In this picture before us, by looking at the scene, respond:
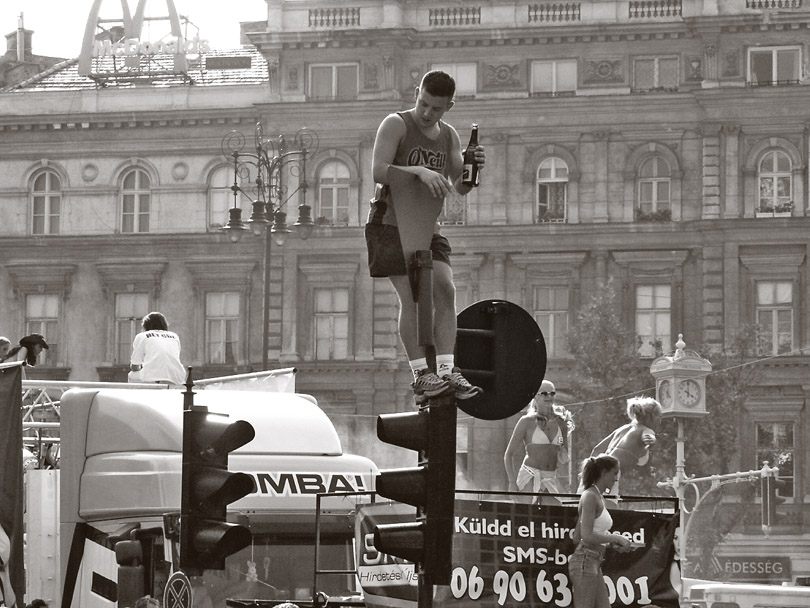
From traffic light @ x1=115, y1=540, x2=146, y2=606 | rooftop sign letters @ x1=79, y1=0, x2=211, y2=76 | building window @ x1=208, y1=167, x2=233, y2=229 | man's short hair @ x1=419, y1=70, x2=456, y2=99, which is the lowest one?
traffic light @ x1=115, y1=540, x2=146, y2=606

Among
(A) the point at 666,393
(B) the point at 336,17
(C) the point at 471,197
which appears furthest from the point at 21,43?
(A) the point at 666,393

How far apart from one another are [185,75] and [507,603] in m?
47.9

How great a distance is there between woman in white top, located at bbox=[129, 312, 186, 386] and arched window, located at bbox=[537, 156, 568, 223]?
124 ft

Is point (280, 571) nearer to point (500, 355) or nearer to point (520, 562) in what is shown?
point (520, 562)

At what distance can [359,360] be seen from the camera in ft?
177

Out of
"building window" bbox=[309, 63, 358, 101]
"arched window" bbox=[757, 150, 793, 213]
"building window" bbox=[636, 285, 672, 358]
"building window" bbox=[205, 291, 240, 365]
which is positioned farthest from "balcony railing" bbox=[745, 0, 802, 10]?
"building window" bbox=[205, 291, 240, 365]

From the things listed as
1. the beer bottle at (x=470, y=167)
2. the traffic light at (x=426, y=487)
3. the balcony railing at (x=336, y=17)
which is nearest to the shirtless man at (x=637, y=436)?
the beer bottle at (x=470, y=167)

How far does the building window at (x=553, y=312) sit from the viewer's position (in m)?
53.5

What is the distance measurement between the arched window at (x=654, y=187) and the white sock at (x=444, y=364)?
4570 centimetres

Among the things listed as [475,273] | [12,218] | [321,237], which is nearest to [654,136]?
[475,273]

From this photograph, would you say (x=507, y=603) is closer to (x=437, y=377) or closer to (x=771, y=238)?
(x=437, y=377)

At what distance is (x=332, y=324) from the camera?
5475cm

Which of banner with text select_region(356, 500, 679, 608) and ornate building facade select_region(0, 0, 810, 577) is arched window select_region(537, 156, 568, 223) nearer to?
ornate building facade select_region(0, 0, 810, 577)

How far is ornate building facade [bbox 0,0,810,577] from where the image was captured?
52250mm
